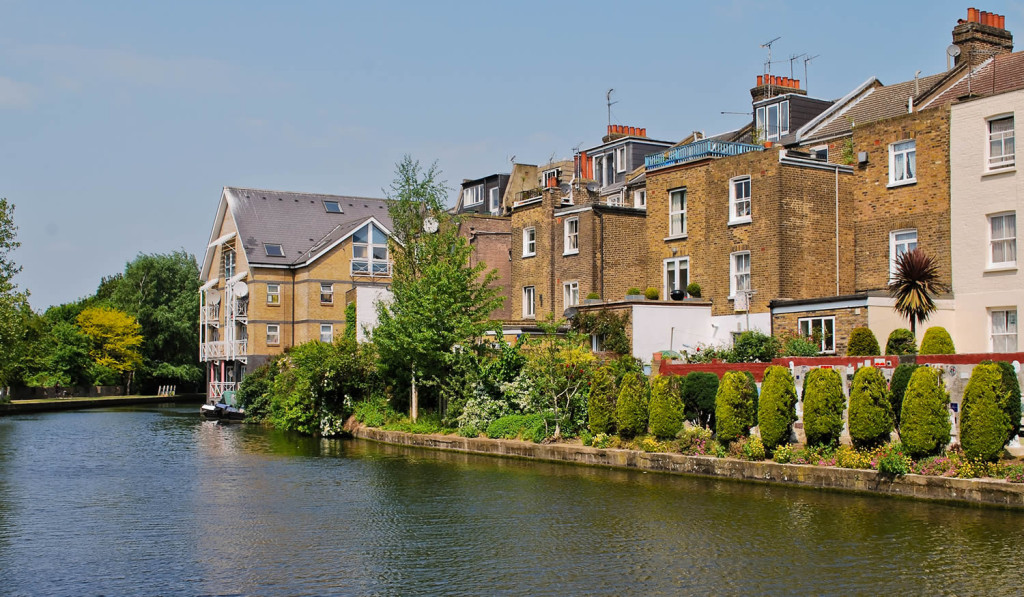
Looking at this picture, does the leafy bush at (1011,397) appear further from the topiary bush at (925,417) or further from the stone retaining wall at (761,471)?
the stone retaining wall at (761,471)

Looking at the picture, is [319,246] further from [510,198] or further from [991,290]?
[991,290]

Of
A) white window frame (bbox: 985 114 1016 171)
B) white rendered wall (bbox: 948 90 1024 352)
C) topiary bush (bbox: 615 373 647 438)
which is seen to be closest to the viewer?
topiary bush (bbox: 615 373 647 438)

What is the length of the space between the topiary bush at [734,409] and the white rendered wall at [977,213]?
9.60m

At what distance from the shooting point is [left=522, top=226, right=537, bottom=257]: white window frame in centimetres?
4475

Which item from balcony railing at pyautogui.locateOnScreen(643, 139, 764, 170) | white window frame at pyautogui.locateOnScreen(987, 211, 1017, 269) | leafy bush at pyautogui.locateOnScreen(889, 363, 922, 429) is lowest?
leafy bush at pyautogui.locateOnScreen(889, 363, 922, 429)

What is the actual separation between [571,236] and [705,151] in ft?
25.6

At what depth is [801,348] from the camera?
30312mm

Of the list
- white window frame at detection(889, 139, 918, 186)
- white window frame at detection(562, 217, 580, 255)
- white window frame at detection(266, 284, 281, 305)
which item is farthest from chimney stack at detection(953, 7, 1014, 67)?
white window frame at detection(266, 284, 281, 305)

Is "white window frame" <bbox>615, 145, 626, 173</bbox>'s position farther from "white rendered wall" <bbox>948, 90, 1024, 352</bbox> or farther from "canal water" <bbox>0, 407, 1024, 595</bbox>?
"canal water" <bbox>0, 407, 1024, 595</bbox>

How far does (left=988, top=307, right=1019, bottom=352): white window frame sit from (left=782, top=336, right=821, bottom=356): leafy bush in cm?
503

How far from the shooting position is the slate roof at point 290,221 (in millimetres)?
59156

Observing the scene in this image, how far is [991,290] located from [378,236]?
3830cm

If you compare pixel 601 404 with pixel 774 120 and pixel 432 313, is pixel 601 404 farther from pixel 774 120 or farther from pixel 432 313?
pixel 774 120

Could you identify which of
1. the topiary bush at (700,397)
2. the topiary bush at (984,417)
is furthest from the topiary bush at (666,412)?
the topiary bush at (984,417)
